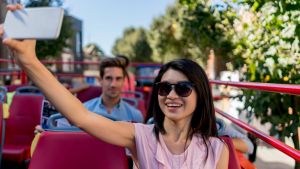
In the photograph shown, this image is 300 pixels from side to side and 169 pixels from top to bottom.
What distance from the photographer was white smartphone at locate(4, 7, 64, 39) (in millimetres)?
1195

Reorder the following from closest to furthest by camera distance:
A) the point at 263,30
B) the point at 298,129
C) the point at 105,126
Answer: the point at 105,126, the point at 298,129, the point at 263,30

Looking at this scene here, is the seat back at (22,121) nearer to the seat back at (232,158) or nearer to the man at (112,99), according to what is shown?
the man at (112,99)

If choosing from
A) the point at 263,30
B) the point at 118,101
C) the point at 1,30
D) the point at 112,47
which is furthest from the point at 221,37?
the point at 112,47

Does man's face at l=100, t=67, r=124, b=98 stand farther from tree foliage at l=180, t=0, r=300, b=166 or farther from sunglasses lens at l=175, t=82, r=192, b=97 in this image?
sunglasses lens at l=175, t=82, r=192, b=97

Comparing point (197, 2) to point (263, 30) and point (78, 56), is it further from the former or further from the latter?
point (78, 56)

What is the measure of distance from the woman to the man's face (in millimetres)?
1621

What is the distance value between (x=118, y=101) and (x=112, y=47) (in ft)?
166

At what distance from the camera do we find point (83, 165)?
2207 millimetres

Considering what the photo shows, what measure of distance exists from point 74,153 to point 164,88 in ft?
2.25

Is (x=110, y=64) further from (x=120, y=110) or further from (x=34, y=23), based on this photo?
(x=34, y=23)

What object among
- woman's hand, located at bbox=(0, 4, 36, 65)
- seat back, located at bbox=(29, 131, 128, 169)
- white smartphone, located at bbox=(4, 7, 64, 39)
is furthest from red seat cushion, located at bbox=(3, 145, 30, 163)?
white smartphone, located at bbox=(4, 7, 64, 39)

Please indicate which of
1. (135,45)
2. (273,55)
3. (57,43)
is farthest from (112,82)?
(135,45)

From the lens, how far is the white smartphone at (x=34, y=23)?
3.92ft

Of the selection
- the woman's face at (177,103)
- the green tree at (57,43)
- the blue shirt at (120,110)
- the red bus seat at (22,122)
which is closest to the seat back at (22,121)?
the red bus seat at (22,122)
